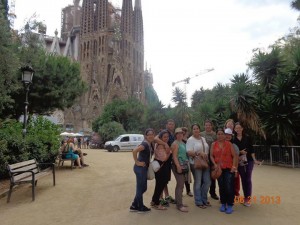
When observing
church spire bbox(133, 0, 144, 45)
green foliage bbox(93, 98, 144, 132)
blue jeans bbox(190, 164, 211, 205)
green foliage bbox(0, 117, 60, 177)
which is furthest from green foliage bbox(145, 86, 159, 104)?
blue jeans bbox(190, 164, 211, 205)

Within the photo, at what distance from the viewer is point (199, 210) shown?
5082 mm

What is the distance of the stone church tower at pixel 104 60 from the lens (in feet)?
204

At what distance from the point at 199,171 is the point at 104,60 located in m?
60.6

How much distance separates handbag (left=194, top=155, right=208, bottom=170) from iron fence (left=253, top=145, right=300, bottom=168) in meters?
7.87

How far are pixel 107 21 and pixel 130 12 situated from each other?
7.12 metres

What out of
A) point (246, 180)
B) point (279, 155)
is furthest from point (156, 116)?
point (246, 180)

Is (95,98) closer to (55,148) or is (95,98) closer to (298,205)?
(55,148)

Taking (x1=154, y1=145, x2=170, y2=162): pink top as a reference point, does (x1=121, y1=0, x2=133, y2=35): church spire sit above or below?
above

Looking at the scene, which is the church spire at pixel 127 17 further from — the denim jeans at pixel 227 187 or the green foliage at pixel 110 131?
the denim jeans at pixel 227 187

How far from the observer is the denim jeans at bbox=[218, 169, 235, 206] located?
502 centimetres

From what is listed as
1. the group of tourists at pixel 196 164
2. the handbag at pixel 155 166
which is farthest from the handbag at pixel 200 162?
the handbag at pixel 155 166

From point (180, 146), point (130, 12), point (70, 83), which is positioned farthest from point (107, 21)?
point (180, 146)

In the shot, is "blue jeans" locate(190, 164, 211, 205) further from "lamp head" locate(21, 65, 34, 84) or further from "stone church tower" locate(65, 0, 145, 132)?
"stone church tower" locate(65, 0, 145, 132)

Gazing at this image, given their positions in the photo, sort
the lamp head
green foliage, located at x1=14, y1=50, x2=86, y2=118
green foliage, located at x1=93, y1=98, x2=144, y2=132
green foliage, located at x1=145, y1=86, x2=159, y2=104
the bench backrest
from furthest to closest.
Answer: green foliage, located at x1=145, y1=86, x2=159, y2=104, green foliage, located at x1=93, y1=98, x2=144, y2=132, green foliage, located at x1=14, y1=50, x2=86, y2=118, the lamp head, the bench backrest
